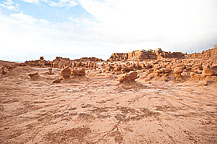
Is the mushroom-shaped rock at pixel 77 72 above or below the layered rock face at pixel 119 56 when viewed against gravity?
below

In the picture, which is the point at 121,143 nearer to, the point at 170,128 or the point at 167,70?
the point at 170,128

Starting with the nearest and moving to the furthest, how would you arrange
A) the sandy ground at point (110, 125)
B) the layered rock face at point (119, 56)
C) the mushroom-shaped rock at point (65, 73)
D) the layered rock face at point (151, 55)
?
the sandy ground at point (110, 125), the mushroom-shaped rock at point (65, 73), the layered rock face at point (151, 55), the layered rock face at point (119, 56)

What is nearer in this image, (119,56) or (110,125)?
(110,125)

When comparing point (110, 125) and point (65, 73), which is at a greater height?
point (65, 73)

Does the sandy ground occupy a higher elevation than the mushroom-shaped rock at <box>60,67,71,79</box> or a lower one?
lower

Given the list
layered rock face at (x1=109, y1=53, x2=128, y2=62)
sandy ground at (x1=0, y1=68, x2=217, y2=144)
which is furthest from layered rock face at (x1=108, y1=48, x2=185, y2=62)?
sandy ground at (x1=0, y1=68, x2=217, y2=144)

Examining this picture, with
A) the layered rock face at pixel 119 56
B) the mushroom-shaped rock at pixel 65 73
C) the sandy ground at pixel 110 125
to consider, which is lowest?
the sandy ground at pixel 110 125

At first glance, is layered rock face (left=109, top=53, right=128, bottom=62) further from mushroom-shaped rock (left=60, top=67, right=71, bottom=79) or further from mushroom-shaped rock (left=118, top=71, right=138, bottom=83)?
mushroom-shaped rock (left=118, top=71, right=138, bottom=83)

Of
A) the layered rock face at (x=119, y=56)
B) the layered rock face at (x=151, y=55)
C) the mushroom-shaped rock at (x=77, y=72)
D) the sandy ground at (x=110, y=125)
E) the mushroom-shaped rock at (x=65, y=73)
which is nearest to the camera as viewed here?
the sandy ground at (x=110, y=125)

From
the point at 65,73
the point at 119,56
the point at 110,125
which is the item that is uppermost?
the point at 119,56

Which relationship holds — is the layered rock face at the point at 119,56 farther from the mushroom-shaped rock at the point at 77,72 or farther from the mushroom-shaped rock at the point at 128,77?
the mushroom-shaped rock at the point at 128,77

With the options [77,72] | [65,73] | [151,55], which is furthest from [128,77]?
[151,55]

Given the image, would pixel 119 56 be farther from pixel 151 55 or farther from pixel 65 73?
pixel 65 73

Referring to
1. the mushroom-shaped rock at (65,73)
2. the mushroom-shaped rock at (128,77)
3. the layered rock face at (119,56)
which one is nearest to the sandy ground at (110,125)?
the mushroom-shaped rock at (128,77)
